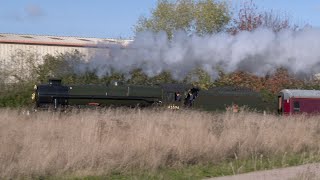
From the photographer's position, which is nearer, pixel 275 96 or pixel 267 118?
pixel 267 118

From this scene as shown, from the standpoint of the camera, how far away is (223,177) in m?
13.6

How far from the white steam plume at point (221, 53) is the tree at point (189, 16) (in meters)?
18.8

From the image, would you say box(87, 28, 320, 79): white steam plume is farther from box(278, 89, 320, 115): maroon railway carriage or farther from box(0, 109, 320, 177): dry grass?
box(278, 89, 320, 115): maroon railway carriage

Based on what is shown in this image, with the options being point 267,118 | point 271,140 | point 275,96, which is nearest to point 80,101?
point 267,118

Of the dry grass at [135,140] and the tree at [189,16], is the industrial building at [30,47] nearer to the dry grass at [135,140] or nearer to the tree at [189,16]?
the tree at [189,16]

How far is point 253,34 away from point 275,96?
20042mm

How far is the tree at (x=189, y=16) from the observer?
42366 millimetres

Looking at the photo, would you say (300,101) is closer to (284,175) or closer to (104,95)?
(104,95)

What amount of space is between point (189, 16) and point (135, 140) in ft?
95.7

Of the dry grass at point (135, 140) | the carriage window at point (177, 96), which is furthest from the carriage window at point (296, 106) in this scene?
the dry grass at point (135, 140)

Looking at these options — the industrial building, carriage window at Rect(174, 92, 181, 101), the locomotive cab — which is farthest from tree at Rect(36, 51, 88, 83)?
carriage window at Rect(174, 92, 181, 101)

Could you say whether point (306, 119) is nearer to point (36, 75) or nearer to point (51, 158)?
point (51, 158)

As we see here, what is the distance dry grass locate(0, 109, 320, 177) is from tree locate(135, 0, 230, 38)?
2112cm

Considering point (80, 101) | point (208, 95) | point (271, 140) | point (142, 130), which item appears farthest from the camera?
point (208, 95)
